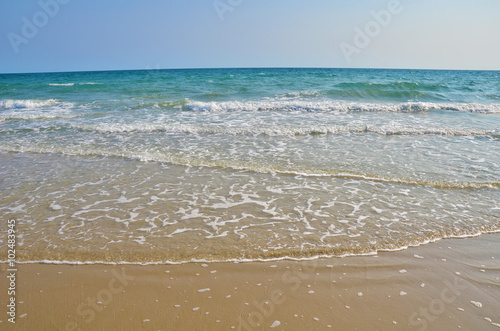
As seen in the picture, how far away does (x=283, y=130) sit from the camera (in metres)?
12.1

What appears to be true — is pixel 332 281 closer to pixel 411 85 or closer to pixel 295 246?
pixel 295 246

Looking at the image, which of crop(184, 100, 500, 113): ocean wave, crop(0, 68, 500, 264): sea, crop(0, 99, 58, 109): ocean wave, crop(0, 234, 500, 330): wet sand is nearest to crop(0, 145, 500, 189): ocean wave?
crop(0, 68, 500, 264): sea

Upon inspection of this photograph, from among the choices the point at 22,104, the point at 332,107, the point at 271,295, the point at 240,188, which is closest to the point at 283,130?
the point at 240,188

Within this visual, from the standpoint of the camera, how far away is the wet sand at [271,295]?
3137 mm

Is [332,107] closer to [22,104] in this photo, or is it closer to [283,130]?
[283,130]

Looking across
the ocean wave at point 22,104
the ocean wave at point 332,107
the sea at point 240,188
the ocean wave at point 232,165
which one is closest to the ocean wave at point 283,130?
the sea at point 240,188

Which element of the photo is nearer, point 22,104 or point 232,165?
point 232,165

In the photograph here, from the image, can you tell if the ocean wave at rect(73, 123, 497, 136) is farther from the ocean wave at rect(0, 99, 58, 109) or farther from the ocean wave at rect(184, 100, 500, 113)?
the ocean wave at rect(0, 99, 58, 109)

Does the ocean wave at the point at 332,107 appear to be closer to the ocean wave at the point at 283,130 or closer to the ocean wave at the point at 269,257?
the ocean wave at the point at 283,130

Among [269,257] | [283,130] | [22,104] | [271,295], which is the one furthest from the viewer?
[22,104]

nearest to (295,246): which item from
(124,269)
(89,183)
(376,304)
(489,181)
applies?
(376,304)

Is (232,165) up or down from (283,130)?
down

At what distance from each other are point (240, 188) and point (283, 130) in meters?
5.95

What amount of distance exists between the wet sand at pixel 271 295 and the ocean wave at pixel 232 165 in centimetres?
277
